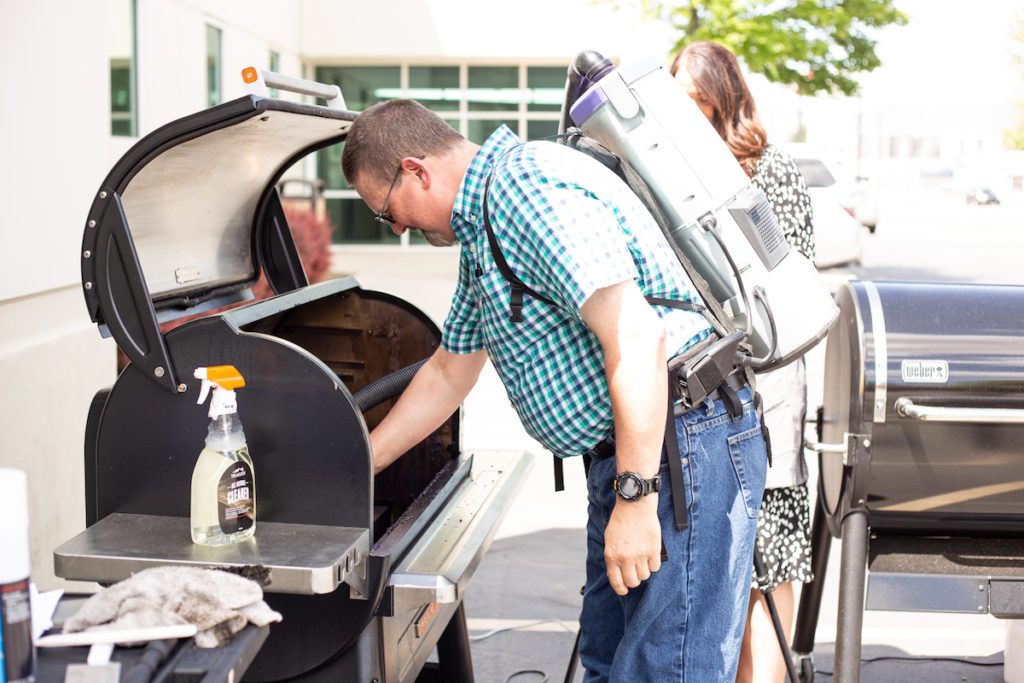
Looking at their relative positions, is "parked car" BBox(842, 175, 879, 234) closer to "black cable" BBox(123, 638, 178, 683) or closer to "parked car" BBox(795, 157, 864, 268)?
"parked car" BBox(795, 157, 864, 268)

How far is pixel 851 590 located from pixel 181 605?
6.01ft

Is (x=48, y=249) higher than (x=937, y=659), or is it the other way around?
(x=48, y=249)

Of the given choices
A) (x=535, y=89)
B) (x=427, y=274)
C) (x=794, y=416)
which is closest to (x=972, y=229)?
(x=535, y=89)

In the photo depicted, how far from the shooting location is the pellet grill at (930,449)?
262 centimetres

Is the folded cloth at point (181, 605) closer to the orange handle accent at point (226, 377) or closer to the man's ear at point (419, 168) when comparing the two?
the orange handle accent at point (226, 377)

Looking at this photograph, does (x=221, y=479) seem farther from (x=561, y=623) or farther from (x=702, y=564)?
(x=561, y=623)

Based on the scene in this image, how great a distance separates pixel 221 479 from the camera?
6.13ft

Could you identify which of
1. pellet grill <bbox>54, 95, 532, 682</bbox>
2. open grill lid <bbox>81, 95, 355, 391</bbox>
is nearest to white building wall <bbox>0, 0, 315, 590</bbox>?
open grill lid <bbox>81, 95, 355, 391</bbox>

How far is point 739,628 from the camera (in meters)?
2.21

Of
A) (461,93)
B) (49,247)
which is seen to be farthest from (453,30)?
(49,247)

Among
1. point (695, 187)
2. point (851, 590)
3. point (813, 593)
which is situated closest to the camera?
point (695, 187)

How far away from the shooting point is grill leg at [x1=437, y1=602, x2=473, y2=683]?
2975 mm

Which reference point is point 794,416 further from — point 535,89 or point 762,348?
point 535,89

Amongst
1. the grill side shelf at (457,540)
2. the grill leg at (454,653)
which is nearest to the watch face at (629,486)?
the grill side shelf at (457,540)
